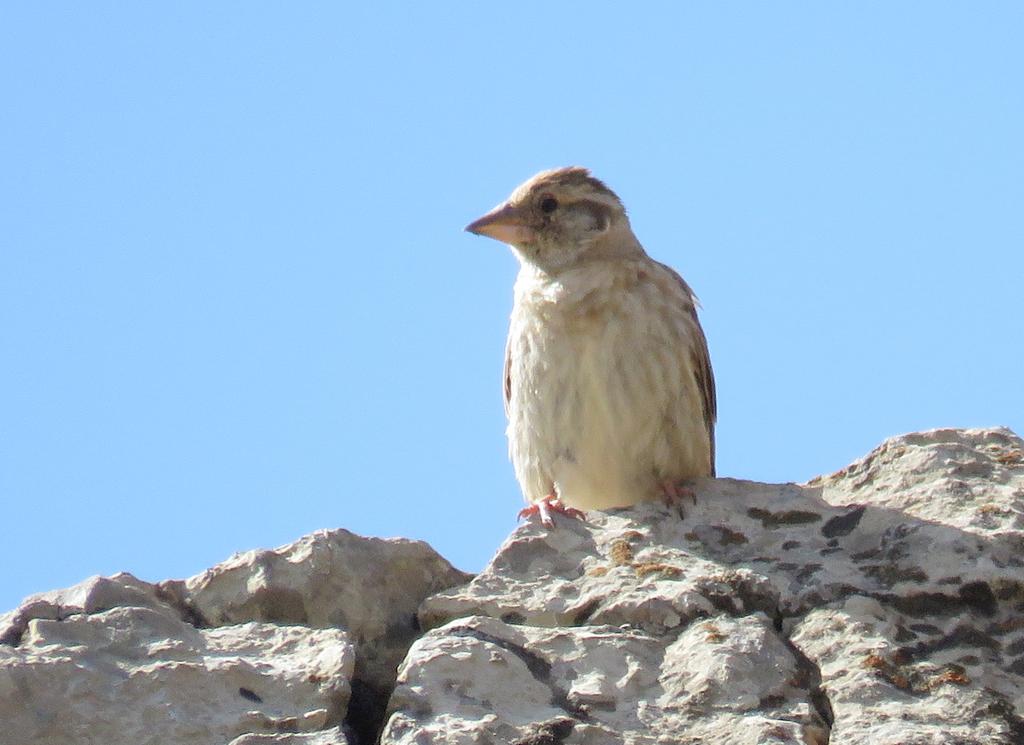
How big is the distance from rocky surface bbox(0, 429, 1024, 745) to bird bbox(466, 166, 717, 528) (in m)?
1.30

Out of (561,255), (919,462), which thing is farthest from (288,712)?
(561,255)

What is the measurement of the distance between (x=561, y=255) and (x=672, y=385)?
0.86 meters

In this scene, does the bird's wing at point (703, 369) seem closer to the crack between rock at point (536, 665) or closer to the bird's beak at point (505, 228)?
the bird's beak at point (505, 228)

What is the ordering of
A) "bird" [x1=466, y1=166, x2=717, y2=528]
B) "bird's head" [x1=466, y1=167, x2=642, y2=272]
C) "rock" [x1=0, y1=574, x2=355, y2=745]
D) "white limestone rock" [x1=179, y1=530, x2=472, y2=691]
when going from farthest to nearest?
"bird's head" [x1=466, y1=167, x2=642, y2=272] < "bird" [x1=466, y1=166, x2=717, y2=528] < "white limestone rock" [x1=179, y1=530, x2=472, y2=691] < "rock" [x1=0, y1=574, x2=355, y2=745]

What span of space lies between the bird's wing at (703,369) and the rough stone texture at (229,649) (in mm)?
2213

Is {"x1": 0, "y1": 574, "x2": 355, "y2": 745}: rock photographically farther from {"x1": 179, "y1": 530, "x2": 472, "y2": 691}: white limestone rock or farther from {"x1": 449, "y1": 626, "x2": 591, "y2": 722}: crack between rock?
{"x1": 449, "y1": 626, "x2": 591, "y2": 722}: crack between rock

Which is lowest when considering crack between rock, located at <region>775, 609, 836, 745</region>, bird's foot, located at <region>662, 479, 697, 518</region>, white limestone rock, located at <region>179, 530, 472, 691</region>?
crack between rock, located at <region>775, 609, 836, 745</region>

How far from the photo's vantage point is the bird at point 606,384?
6.58 meters

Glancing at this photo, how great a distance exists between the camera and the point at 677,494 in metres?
5.89

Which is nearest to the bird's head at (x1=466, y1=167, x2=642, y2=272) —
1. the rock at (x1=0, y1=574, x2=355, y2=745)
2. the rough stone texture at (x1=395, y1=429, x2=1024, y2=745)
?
the rough stone texture at (x1=395, y1=429, x2=1024, y2=745)

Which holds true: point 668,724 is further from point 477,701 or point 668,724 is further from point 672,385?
point 672,385

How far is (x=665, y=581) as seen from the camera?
15.5ft

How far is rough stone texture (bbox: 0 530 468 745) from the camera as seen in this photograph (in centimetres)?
393

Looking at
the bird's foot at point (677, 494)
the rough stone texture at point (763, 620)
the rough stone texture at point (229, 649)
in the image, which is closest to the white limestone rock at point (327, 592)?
the rough stone texture at point (229, 649)
